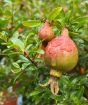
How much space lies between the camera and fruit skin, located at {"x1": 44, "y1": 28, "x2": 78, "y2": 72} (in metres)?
1.13

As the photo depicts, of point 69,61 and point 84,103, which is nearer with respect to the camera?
point 69,61

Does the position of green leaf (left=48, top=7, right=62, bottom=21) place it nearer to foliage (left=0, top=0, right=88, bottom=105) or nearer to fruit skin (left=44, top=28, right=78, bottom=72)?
foliage (left=0, top=0, right=88, bottom=105)

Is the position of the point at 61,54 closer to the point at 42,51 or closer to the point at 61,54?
the point at 61,54

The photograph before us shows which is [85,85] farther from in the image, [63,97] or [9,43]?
[9,43]

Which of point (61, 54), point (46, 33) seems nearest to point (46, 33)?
point (46, 33)

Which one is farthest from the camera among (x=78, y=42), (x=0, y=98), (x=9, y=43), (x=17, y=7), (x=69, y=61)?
(x=0, y=98)

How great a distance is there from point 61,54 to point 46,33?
0.43 feet

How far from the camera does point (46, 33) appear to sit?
1.23 meters

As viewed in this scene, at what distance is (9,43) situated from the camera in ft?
4.48

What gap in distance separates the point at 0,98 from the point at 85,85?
134cm

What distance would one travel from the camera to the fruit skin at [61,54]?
1135 mm

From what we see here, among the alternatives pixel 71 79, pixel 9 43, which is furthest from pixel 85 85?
pixel 9 43

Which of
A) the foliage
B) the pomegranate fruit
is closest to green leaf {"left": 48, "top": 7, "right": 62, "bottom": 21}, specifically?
the foliage

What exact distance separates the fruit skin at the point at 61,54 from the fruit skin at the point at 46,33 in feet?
0.21
